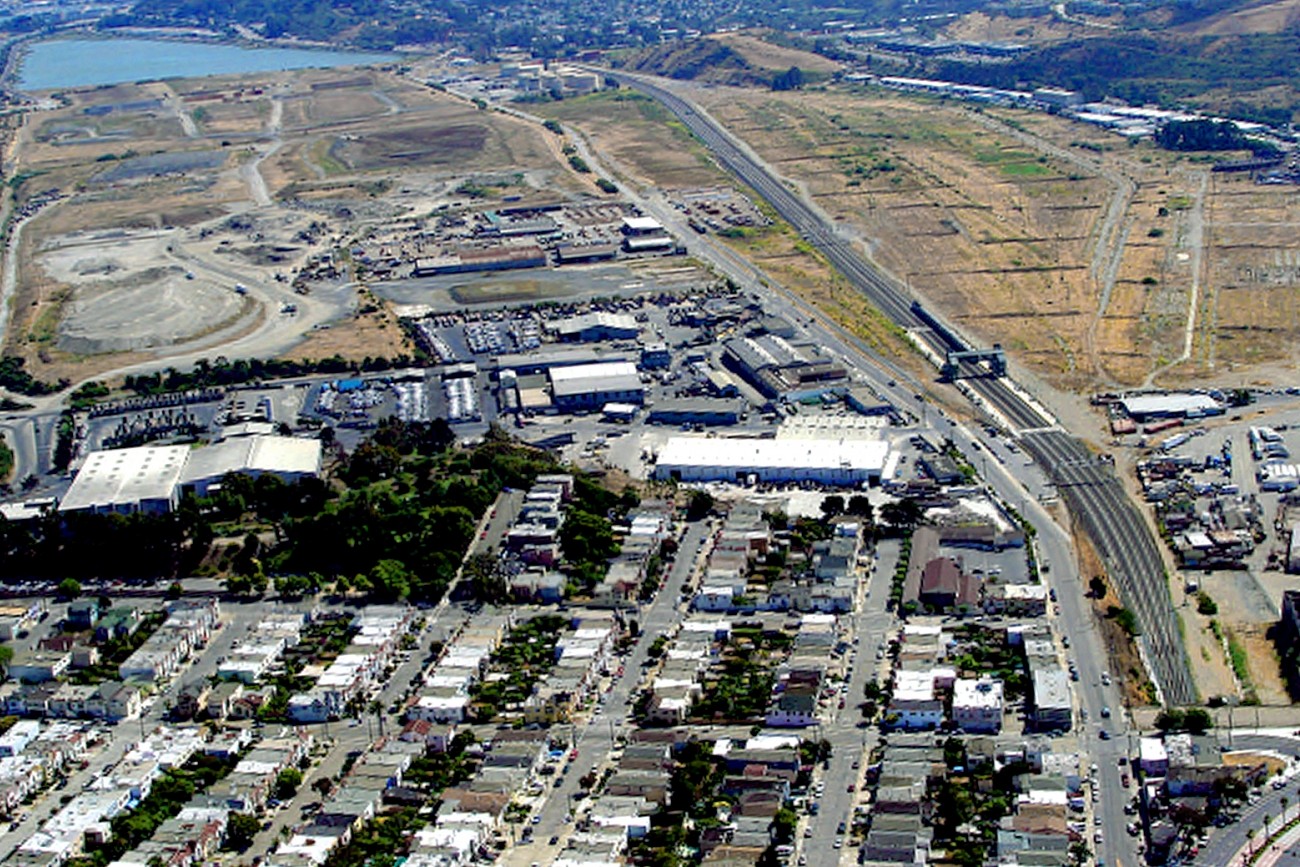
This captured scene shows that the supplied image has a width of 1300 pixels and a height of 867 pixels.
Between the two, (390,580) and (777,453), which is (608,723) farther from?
(777,453)

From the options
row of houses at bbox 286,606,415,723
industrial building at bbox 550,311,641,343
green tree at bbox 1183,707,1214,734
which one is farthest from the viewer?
industrial building at bbox 550,311,641,343

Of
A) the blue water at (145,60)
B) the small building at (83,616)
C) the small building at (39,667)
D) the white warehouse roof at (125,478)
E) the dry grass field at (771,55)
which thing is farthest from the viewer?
the blue water at (145,60)

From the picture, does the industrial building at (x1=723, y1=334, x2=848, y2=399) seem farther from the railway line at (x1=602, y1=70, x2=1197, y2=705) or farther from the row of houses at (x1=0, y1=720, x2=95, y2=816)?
the row of houses at (x1=0, y1=720, x2=95, y2=816)

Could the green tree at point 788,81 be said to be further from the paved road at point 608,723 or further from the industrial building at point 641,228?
the paved road at point 608,723

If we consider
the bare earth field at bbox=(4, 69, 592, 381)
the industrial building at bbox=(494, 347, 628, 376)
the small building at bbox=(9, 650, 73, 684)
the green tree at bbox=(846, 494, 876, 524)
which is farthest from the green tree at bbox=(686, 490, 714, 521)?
the bare earth field at bbox=(4, 69, 592, 381)

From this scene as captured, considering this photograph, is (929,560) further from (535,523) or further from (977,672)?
(535,523)

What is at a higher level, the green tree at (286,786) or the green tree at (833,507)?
the green tree at (833,507)

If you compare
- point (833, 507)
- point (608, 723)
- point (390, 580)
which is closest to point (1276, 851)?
point (608, 723)

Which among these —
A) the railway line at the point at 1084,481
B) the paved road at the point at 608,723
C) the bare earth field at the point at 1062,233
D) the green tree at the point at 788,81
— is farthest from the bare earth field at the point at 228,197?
the paved road at the point at 608,723
